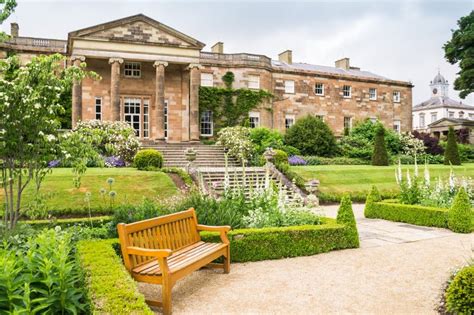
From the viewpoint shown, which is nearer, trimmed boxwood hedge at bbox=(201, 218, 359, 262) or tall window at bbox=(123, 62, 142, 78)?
trimmed boxwood hedge at bbox=(201, 218, 359, 262)

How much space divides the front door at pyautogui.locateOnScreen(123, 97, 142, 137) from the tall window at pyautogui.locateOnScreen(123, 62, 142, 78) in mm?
1493

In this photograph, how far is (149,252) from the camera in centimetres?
471

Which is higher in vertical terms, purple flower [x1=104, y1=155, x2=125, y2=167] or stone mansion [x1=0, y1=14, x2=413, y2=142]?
stone mansion [x1=0, y1=14, x2=413, y2=142]

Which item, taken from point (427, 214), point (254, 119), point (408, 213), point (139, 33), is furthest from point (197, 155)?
point (427, 214)

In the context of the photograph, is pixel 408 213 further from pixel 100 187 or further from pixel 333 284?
pixel 100 187

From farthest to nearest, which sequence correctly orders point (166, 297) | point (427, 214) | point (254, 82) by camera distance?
point (254, 82), point (427, 214), point (166, 297)

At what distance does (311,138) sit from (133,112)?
38.3ft

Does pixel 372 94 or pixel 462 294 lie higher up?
pixel 372 94

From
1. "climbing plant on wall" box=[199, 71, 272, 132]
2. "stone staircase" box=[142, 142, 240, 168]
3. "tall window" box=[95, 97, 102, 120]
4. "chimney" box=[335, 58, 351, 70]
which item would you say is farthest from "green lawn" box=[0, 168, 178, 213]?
"chimney" box=[335, 58, 351, 70]

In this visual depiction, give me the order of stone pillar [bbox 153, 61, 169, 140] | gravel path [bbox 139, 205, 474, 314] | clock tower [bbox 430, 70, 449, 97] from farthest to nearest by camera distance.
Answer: clock tower [bbox 430, 70, 449, 97] → stone pillar [bbox 153, 61, 169, 140] → gravel path [bbox 139, 205, 474, 314]

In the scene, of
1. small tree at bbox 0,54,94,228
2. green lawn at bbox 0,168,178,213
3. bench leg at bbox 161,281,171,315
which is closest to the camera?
bench leg at bbox 161,281,171,315

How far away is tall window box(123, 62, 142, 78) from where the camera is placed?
26.6m

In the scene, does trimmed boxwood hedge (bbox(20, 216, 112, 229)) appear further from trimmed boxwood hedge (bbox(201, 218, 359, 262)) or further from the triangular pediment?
the triangular pediment

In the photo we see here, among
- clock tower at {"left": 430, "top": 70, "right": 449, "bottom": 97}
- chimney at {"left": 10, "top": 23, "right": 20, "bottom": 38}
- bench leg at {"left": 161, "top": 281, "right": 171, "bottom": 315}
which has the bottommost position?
bench leg at {"left": 161, "top": 281, "right": 171, "bottom": 315}
